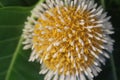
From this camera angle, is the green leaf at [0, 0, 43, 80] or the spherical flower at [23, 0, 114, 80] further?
the green leaf at [0, 0, 43, 80]

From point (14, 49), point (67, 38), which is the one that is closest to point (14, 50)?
point (14, 49)

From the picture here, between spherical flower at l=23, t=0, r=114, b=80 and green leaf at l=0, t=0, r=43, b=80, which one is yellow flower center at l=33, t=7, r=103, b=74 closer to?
spherical flower at l=23, t=0, r=114, b=80

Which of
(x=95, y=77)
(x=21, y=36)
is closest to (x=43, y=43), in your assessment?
(x=21, y=36)

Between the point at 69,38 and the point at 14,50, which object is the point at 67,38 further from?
the point at 14,50

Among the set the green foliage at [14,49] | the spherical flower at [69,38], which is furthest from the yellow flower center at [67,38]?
the green foliage at [14,49]

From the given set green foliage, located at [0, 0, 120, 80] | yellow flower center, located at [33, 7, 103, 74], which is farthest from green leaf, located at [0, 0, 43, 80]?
yellow flower center, located at [33, 7, 103, 74]

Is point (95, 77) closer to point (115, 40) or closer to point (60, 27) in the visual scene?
point (115, 40)

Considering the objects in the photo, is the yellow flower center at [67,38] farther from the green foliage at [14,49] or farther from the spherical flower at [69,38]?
the green foliage at [14,49]

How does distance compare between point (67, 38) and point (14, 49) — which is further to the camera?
point (14, 49)
